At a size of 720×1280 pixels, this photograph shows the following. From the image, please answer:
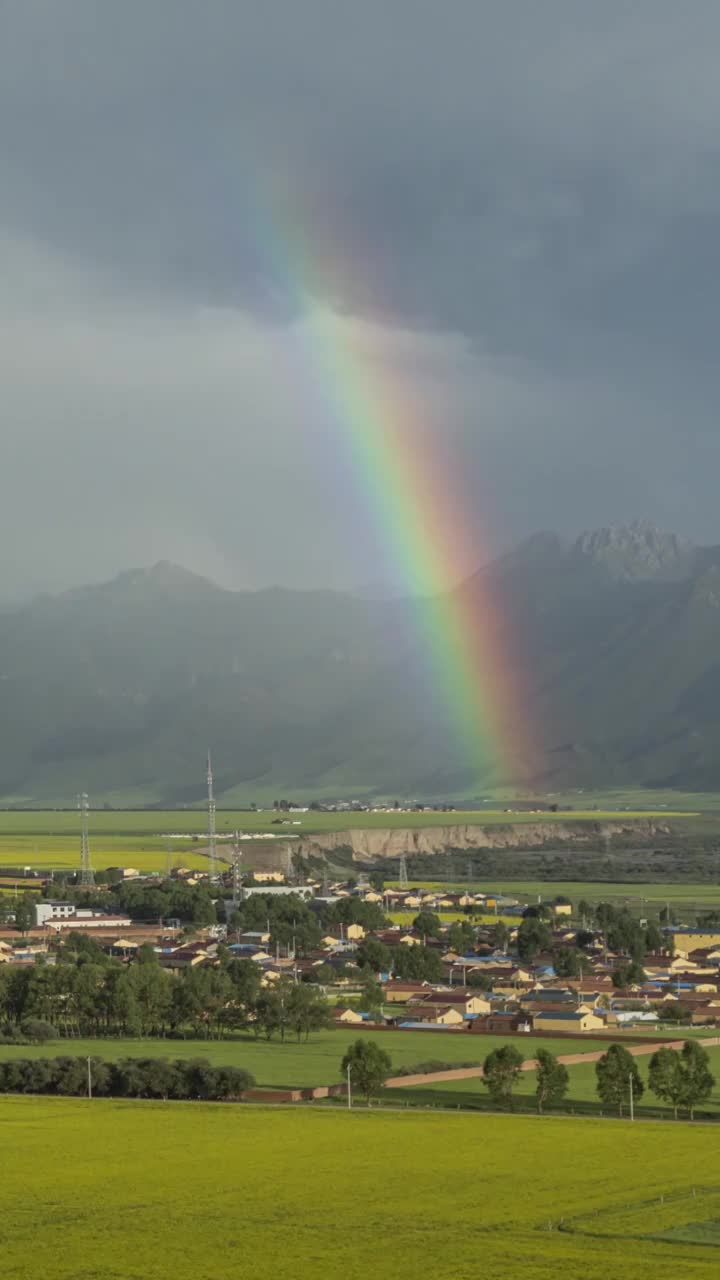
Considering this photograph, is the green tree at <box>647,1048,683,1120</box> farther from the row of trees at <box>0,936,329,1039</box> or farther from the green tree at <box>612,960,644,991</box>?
the green tree at <box>612,960,644,991</box>

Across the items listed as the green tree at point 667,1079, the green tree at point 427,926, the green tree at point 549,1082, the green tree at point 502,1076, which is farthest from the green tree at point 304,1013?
the green tree at point 427,926

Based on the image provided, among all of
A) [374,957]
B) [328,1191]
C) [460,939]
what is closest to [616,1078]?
[328,1191]

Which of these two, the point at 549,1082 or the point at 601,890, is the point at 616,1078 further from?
the point at 601,890

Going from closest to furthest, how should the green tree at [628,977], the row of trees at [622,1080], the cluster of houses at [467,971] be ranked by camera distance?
the row of trees at [622,1080]
the cluster of houses at [467,971]
the green tree at [628,977]

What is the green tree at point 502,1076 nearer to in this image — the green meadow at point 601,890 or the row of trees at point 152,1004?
the row of trees at point 152,1004

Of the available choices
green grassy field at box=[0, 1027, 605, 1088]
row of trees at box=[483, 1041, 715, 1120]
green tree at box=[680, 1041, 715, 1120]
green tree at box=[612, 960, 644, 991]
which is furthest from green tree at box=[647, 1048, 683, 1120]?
green tree at box=[612, 960, 644, 991]

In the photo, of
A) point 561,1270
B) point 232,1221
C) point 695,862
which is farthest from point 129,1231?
point 695,862
